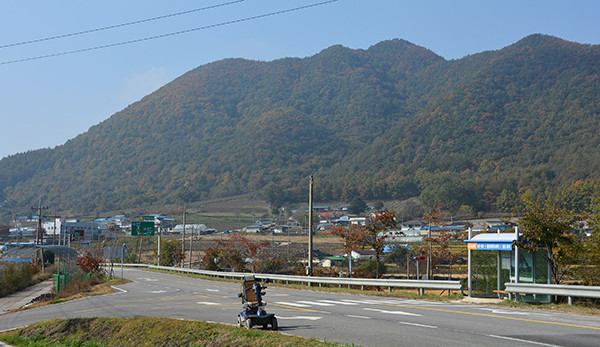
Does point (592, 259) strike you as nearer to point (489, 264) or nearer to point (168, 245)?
point (489, 264)

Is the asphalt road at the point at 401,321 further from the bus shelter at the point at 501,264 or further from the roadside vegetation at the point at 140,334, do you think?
the bus shelter at the point at 501,264

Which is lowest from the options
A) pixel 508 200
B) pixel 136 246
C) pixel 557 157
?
pixel 136 246

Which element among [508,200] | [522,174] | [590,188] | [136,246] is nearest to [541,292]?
[136,246]

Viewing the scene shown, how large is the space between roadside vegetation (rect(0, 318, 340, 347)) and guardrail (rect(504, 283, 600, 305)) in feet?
37.1

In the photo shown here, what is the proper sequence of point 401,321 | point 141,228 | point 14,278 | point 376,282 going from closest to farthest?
point 401,321
point 376,282
point 14,278
point 141,228

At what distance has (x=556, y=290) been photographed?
20109 millimetres

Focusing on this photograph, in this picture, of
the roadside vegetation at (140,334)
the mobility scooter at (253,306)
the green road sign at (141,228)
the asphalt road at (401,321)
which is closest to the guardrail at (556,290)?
the asphalt road at (401,321)

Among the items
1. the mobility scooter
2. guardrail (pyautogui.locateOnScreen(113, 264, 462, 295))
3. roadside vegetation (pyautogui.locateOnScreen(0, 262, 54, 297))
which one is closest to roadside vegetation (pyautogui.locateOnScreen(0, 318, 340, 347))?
the mobility scooter

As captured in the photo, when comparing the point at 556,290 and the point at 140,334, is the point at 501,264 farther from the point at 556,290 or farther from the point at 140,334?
the point at 140,334

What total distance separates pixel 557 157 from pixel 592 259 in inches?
7560

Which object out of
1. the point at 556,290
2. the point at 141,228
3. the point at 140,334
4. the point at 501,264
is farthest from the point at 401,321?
the point at 141,228

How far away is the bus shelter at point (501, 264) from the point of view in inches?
896

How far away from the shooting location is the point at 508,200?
156625mm

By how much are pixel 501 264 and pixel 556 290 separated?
343 cm
